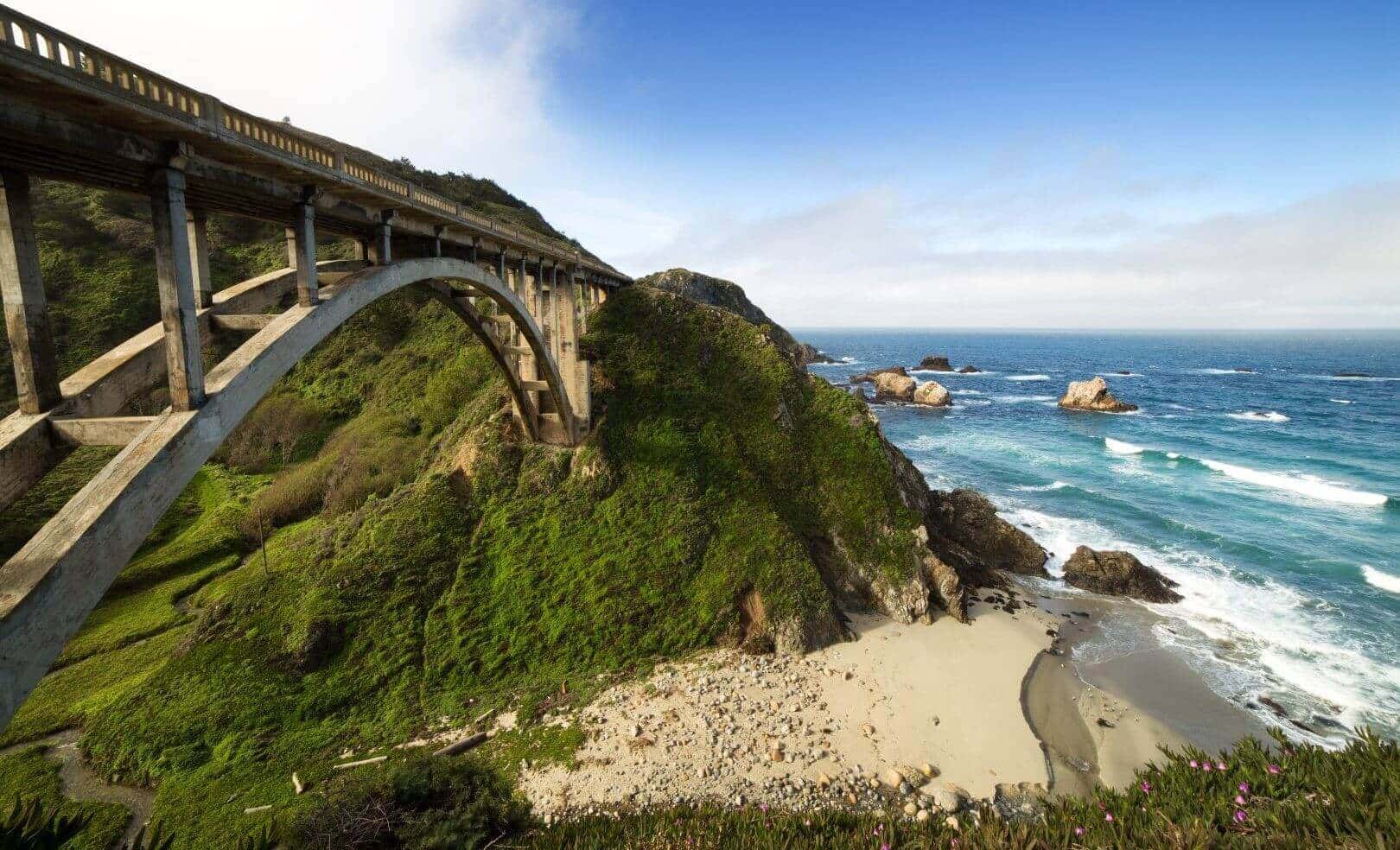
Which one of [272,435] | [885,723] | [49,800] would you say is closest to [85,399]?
[49,800]

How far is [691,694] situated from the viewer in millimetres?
15758

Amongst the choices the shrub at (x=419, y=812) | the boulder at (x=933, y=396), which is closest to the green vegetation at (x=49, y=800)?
the shrub at (x=419, y=812)

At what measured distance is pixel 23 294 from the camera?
6.44 m

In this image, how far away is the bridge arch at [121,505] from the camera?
17.6 ft

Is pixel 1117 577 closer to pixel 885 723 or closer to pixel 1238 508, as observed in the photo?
pixel 885 723

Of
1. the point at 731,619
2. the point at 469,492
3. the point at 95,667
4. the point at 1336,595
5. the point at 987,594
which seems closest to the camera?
the point at 95,667

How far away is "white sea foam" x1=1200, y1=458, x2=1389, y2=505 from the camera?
116ft

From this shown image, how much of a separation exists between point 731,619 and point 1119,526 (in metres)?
26.3

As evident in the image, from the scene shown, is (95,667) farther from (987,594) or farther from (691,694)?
(987,594)

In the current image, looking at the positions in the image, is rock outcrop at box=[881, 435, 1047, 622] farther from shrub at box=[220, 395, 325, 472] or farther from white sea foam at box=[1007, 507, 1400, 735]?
shrub at box=[220, 395, 325, 472]

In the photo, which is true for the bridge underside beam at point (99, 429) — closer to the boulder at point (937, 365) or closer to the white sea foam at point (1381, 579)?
the white sea foam at point (1381, 579)

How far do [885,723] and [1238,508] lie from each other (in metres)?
34.1

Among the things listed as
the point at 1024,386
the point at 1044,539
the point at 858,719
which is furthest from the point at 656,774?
the point at 1024,386

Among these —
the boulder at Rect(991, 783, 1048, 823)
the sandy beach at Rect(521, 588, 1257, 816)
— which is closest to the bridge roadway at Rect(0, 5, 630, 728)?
the sandy beach at Rect(521, 588, 1257, 816)
